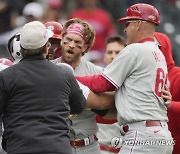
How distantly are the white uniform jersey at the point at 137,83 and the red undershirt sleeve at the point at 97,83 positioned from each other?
0.20 ft

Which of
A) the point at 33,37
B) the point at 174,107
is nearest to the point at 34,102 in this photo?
the point at 33,37

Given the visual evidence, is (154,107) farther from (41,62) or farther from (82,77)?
(41,62)

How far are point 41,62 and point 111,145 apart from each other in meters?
2.21

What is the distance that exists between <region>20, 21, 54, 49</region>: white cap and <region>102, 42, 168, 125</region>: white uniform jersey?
81cm

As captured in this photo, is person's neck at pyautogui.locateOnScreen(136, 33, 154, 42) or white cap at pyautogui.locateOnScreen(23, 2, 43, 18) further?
white cap at pyautogui.locateOnScreen(23, 2, 43, 18)

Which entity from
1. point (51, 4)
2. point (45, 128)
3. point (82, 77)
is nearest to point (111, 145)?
point (82, 77)

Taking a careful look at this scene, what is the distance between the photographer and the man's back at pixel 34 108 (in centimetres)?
545

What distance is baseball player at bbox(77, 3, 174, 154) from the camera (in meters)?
6.16

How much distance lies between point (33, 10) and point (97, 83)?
22.1ft

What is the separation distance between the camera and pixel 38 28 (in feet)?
18.6

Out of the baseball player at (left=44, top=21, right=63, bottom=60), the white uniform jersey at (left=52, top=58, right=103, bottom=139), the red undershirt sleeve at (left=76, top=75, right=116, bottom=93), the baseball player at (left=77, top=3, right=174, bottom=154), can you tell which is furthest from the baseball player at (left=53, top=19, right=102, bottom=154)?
the baseball player at (left=77, top=3, right=174, bottom=154)

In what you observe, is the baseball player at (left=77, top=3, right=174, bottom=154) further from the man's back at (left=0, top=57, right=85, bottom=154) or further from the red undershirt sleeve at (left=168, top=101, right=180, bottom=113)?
the man's back at (left=0, top=57, right=85, bottom=154)

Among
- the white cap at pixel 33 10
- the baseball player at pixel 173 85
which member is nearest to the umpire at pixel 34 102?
the baseball player at pixel 173 85

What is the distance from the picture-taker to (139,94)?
6156 millimetres
